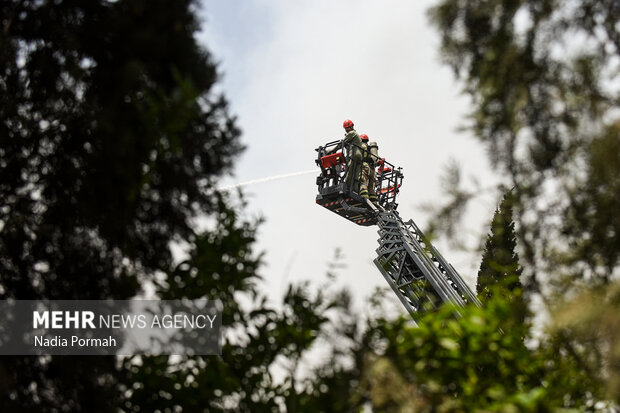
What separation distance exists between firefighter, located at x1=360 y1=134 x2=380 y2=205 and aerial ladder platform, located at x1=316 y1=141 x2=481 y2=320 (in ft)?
0.50

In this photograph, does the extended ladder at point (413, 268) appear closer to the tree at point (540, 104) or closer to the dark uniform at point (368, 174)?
the dark uniform at point (368, 174)

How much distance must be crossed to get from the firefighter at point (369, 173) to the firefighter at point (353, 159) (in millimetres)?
128

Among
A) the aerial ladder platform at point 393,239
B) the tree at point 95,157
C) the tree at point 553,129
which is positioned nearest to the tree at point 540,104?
the tree at point 553,129

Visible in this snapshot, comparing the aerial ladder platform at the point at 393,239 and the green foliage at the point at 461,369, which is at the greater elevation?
the aerial ladder platform at the point at 393,239

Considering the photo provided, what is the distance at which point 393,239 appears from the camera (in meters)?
13.5

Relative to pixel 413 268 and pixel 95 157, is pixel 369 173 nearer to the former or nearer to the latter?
pixel 413 268

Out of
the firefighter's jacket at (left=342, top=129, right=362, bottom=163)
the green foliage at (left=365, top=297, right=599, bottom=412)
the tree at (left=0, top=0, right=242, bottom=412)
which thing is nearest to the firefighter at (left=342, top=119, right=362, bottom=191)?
the firefighter's jacket at (left=342, top=129, right=362, bottom=163)

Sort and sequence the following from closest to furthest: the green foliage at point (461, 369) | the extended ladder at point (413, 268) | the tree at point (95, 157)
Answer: the green foliage at point (461, 369)
the tree at point (95, 157)
the extended ladder at point (413, 268)

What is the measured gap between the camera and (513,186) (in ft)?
18.6

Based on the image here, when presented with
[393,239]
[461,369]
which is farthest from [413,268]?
[461,369]

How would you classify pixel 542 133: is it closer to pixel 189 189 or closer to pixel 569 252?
pixel 569 252

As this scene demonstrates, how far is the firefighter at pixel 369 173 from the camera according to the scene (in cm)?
1427

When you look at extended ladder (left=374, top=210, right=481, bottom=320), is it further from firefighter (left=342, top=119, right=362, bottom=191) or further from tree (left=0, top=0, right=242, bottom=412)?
tree (left=0, top=0, right=242, bottom=412)

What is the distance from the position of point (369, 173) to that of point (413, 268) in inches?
103
